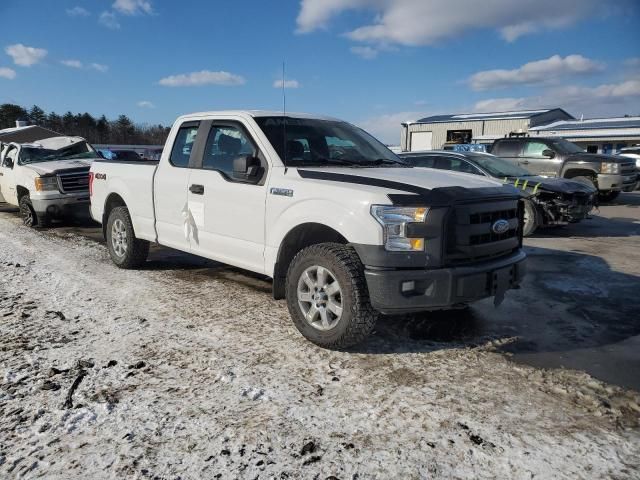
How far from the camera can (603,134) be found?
3319cm

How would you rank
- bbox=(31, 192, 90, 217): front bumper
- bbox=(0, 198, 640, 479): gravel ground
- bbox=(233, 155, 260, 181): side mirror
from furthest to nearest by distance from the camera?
bbox=(31, 192, 90, 217): front bumper, bbox=(233, 155, 260, 181): side mirror, bbox=(0, 198, 640, 479): gravel ground

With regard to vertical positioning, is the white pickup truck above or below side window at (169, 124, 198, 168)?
below

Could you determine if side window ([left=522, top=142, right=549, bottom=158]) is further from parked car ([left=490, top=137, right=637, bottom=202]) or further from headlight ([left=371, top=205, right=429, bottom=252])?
headlight ([left=371, top=205, right=429, bottom=252])

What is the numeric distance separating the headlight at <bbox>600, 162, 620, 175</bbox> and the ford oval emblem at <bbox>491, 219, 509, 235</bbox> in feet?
36.9

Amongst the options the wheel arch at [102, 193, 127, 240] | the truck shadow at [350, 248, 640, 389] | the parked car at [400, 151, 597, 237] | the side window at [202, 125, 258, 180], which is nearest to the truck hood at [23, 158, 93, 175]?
the wheel arch at [102, 193, 127, 240]

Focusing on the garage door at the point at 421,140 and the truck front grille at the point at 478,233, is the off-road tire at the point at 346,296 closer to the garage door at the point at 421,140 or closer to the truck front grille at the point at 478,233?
the truck front grille at the point at 478,233

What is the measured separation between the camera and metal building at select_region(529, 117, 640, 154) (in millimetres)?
32750

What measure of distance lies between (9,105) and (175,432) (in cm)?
8357

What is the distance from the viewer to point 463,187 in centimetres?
364

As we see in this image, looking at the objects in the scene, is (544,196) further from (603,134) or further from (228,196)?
(603,134)

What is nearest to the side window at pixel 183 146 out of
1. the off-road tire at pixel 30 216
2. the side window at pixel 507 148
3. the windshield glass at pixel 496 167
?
the off-road tire at pixel 30 216

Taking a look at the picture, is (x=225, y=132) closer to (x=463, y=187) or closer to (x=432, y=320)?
(x=463, y=187)

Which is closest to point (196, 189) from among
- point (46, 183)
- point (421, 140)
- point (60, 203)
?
point (60, 203)

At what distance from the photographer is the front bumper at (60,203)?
930cm
